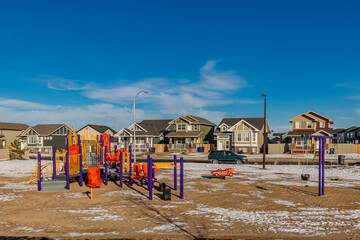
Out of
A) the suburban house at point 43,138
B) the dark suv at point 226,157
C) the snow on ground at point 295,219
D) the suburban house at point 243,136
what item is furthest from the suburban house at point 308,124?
the suburban house at point 43,138

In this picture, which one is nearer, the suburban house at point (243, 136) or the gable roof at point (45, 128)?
the suburban house at point (243, 136)

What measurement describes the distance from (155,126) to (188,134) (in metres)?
12.1

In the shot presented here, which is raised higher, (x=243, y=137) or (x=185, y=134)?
(x=185, y=134)

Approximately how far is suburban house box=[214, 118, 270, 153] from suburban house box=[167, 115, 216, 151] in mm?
5058

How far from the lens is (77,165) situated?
68.5ft

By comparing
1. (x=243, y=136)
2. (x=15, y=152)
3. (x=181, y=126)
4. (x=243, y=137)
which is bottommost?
(x=15, y=152)

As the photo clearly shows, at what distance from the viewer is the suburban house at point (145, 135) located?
70.1 metres

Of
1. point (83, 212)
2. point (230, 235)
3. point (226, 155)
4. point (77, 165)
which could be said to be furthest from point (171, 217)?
point (226, 155)

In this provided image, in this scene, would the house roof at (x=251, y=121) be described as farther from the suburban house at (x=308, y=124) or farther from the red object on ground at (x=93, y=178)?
the red object on ground at (x=93, y=178)

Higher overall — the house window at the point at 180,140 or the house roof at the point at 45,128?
the house roof at the point at 45,128

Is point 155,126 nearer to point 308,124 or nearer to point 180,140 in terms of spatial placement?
point 180,140

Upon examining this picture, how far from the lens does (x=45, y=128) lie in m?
78.9

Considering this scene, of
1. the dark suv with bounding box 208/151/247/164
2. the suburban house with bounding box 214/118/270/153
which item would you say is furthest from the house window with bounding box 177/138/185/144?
the dark suv with bounding box 208/151/247/164

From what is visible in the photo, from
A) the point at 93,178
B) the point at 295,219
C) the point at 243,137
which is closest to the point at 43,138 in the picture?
the point at 243,137
